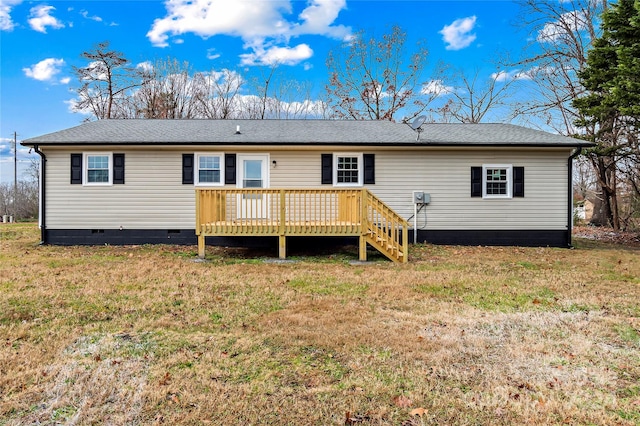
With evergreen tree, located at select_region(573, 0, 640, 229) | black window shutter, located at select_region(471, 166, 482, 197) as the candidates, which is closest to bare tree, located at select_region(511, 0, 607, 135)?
evergreen tree, located at select_region(573, 0, 640, 229)

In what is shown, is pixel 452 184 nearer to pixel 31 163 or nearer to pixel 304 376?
pixel 304 376

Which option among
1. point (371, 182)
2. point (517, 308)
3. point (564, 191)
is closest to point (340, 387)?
point (517, 308)

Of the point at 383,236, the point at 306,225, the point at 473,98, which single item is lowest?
the point at 383,236

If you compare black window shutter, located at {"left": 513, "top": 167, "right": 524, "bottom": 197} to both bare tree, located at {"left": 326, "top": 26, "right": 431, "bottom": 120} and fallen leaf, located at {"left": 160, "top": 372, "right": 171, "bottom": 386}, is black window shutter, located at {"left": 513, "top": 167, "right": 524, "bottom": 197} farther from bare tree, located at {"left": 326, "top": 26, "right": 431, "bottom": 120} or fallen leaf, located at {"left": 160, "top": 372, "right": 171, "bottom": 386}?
bare tree, located at {"left": 326, "top": 26, "right": 431, "bottom": 120}

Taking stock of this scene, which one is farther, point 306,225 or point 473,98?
point 473,98

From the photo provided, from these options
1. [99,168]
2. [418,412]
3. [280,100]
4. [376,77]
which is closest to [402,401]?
[418,412]

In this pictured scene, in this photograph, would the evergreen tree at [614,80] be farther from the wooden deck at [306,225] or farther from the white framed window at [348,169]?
the wooden deck at [306,225]

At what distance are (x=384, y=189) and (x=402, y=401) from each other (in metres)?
8.46

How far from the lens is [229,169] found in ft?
34.2

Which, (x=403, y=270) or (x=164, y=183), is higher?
(x=164, y=183)

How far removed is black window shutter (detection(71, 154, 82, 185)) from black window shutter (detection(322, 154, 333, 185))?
22.5 feet

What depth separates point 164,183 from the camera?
10.4m

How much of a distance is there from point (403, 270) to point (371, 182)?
12.8 ft

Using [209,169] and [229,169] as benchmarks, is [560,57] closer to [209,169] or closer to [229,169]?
[229,169]
